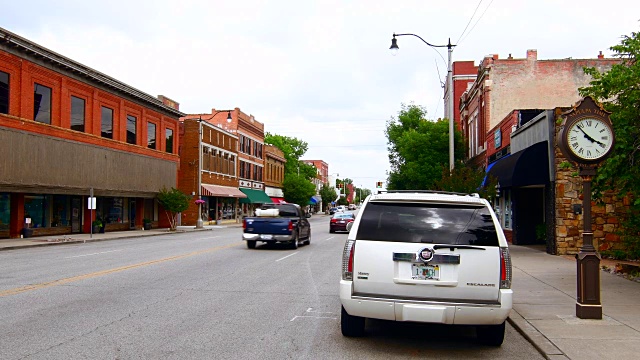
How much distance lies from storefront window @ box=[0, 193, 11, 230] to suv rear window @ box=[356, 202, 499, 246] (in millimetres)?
26418

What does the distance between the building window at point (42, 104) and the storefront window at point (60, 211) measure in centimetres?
461

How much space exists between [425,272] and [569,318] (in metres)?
3.37

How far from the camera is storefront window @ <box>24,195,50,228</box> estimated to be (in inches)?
1151

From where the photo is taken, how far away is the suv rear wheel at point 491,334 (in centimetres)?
670

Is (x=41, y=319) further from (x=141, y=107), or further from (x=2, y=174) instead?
(x=141, y=107)

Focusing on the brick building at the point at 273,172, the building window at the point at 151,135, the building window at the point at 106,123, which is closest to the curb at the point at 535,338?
the building window at the point at 106,123

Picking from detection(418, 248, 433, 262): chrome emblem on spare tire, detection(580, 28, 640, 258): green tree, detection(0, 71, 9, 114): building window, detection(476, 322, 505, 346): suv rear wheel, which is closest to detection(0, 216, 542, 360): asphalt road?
detection(476, 322, 505, 346): suv rear wheel

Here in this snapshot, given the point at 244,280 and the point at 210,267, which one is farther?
the point at 210,267

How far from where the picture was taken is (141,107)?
135ft

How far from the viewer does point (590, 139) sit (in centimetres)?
888

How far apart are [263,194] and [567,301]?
63333 mm

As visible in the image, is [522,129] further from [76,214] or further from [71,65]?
[76,214]

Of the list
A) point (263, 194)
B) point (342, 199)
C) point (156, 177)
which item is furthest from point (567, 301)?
point (342, 199)

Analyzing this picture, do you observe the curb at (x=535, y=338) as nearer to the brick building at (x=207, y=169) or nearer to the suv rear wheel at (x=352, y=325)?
the suv rear wheel at (x=352, y=325)
